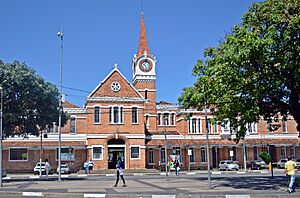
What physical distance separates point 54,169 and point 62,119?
1652cm

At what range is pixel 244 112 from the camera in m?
21.0

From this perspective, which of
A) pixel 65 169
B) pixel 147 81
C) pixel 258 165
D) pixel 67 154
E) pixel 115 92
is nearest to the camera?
pixel 65 169

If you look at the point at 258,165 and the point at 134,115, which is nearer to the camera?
the point at 134,115

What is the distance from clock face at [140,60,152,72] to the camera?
60844 mm

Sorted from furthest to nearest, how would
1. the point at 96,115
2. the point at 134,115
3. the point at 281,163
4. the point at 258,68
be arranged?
1. the point at 281,163
2. the point at 134,115
3. the point at 96,115
4. the point at 258,68

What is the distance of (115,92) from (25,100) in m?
19.9

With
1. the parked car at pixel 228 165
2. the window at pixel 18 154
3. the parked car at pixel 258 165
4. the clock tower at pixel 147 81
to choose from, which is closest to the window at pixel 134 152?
the clock tower at pixel 147 81

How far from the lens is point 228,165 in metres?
51.3

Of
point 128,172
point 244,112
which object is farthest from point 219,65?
point 128,172

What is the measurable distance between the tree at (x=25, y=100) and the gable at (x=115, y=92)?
53.7 ft

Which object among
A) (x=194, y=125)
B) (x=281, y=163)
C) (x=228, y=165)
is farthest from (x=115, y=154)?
(x=281, y=163)

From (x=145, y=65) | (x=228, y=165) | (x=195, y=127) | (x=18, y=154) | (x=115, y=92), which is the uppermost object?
(x=145, y=65)

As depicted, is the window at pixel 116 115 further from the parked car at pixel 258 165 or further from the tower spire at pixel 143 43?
the parked car at pixel 258 165

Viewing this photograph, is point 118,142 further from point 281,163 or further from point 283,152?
point 283,152
